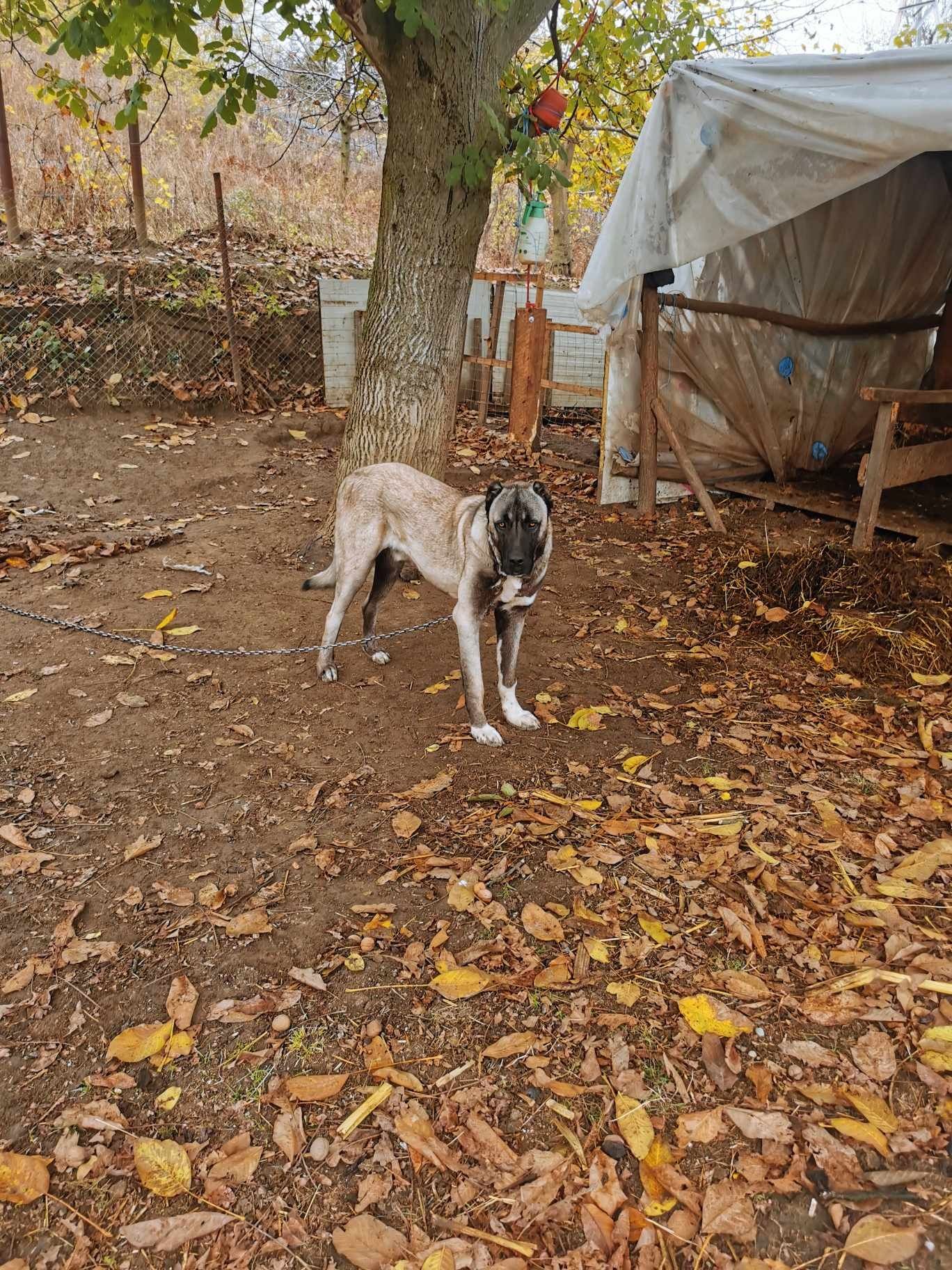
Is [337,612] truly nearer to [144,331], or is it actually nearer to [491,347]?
[144,331]

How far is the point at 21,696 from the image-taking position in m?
4.37

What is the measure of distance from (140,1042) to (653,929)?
1752 mm

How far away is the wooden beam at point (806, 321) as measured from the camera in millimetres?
7543

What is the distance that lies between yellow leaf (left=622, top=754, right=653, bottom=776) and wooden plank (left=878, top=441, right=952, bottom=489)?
4.00 meters

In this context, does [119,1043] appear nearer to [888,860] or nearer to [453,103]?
[888,860]

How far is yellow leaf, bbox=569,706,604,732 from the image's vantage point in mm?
4254

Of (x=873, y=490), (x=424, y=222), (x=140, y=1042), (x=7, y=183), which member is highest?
(x=7, y=183)

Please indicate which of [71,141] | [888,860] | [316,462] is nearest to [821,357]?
[316,462]

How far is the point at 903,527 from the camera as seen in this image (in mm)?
6730

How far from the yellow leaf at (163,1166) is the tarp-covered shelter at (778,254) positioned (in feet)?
21.1

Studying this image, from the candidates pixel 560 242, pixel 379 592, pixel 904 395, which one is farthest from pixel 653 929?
pixel 560 242

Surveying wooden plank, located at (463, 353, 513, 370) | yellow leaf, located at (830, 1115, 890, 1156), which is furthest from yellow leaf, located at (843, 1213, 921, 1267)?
wooden plank, located at (463, 353, 513, 370)

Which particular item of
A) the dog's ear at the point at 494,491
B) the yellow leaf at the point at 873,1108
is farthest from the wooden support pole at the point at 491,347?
the yellow leaf at the point at 873,1108

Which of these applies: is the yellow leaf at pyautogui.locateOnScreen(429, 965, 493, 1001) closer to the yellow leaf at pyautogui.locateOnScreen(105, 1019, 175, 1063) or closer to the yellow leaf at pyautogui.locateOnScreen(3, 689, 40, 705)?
the yellow leaf at pyautogui.locateOnScreen(105, 1019, 175, 1063)
